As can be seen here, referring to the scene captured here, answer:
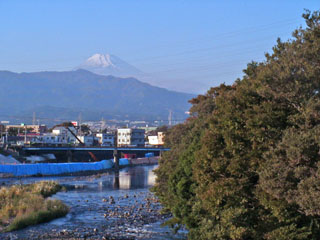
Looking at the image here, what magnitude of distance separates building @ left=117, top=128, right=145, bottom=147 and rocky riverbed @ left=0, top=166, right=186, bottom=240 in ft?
362

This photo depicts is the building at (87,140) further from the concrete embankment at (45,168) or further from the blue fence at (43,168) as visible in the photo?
the blue fence at (43,168)

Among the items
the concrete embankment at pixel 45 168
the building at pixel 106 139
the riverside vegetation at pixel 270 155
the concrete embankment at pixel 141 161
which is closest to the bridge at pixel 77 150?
the concrete embankment at pixel 141 161

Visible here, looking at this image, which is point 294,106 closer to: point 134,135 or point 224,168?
point 224,168

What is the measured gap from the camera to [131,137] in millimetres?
176875

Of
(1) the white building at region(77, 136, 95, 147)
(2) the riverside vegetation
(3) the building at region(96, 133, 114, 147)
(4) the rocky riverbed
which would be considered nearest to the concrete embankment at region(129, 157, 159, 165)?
(1) the white building at region(77, 136, 95, 147)

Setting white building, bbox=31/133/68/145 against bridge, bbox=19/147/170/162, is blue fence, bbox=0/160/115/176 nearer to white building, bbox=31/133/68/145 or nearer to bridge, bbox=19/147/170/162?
bridge, bbox=19/147/170/162

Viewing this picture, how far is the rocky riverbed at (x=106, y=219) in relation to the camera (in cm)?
3444

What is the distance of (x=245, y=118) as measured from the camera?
82.3ft

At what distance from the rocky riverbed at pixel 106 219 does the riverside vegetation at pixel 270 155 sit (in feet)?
32.3

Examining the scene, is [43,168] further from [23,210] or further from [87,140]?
[87,140]

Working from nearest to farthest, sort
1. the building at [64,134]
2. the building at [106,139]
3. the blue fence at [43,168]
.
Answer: the blue fence at [43,168] < the building at [64,134] < the building at [106,139]

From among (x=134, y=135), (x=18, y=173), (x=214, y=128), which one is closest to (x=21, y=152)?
(x=18, y=173)

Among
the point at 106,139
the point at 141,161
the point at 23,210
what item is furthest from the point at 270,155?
the point at 106,139

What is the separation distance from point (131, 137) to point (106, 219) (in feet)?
445
